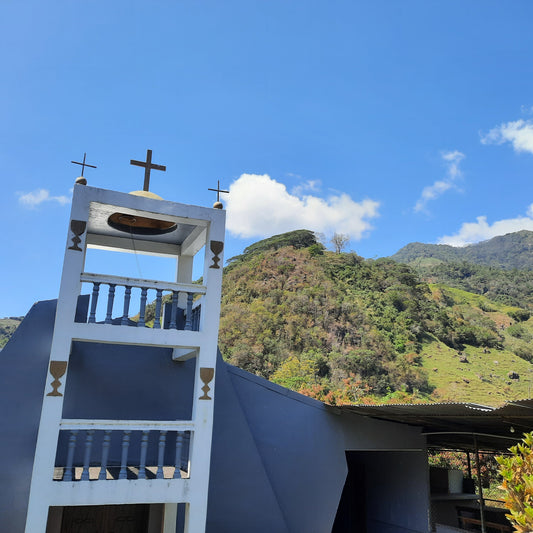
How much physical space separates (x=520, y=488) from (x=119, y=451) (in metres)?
4.99

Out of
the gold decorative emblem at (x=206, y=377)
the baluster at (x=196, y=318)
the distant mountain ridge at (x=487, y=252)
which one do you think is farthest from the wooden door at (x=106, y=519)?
the distant mountain ridge at (x=487, y=252)

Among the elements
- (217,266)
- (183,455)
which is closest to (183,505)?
(183,455)

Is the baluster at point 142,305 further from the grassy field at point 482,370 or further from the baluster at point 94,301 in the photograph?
the grassy field at point 482,370

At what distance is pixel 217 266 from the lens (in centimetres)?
642

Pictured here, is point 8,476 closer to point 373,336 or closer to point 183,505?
point 183,505

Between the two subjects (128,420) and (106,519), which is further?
(106,519)

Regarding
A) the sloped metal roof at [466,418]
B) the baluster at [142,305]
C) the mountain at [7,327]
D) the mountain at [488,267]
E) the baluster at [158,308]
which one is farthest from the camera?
the mountain at [488,267]

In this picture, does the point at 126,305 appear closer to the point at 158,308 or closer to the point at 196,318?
the point at 158,308

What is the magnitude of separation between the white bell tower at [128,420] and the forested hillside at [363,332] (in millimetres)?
14041

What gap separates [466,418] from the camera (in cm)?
636

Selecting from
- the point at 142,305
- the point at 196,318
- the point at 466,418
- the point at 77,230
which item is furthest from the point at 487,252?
the point at 77,230

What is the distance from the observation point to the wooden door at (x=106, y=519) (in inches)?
269

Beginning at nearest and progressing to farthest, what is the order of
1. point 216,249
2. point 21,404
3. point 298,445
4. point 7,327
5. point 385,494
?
1. point 21,404
2. point 216,249
3. point 298,445
4. point 385,494
5. point 7,327

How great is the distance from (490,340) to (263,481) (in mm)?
25243
